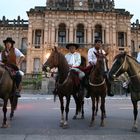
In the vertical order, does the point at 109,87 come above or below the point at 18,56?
below

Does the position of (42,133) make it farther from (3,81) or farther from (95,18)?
(95,18)

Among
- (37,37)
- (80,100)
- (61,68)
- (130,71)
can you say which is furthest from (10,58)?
(37,37)

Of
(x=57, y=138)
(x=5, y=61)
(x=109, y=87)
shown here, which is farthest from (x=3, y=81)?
(x=109, y=87)

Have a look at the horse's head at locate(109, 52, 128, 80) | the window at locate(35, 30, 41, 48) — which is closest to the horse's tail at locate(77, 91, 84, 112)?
the horse's head at locate(109, 52, 128, 80)

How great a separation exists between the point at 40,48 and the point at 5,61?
165 ft

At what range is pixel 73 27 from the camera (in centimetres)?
6116

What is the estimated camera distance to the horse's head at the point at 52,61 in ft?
36.2

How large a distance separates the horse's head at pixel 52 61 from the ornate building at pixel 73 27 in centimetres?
4749

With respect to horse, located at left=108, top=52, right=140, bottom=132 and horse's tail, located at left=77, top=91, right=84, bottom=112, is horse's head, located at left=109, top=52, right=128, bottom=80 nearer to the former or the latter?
horse, located at left=108, top=52, right=140, bottom=132

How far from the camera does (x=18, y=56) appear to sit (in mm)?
11617

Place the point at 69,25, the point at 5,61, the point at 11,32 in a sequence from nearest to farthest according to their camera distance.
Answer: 1. the point at 5,61
2. the point at 69,25
3. the point at 11,32

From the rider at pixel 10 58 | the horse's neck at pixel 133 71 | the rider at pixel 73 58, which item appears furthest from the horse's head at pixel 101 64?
the rider at pixel 10 58

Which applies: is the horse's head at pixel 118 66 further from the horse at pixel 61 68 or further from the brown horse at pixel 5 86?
the brown horse at pixel 5 86

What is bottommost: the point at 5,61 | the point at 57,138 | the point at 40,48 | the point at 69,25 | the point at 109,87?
the point at 57,138
